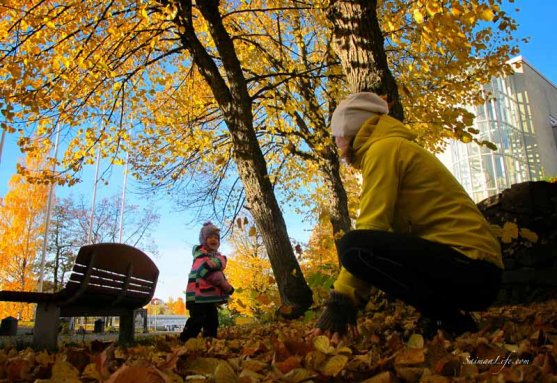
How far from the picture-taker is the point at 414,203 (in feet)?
6.79

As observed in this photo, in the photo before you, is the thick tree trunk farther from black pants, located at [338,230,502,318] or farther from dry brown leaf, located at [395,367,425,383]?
dry brown leaf, located at [395,367,425,383]

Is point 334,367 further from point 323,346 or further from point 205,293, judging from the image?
point 205,293

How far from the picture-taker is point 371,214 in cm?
199

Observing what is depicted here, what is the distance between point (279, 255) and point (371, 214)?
369 centimetres

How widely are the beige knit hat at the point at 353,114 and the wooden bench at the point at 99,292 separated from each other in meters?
2.74

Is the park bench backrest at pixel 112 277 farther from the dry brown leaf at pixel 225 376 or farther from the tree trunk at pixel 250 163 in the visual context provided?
the dry brown leaf at pixel 225 376

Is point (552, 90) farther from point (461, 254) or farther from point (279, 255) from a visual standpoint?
point (461, 254)

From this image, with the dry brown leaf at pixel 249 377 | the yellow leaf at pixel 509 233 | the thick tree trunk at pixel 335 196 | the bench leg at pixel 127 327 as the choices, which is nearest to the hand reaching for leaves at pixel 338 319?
the dry brown leaf at pixel 249 377

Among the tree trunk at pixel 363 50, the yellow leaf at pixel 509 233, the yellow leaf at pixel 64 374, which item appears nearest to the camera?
the yellow leaf at pixel 64 374

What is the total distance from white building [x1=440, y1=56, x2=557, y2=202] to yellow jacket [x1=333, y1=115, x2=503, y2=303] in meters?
20.1

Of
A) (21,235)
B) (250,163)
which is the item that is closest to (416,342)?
(250,163)

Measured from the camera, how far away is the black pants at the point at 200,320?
459 cm

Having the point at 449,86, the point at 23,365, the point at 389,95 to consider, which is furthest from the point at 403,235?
the point at 449,86

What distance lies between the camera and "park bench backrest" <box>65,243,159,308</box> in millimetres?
3939
